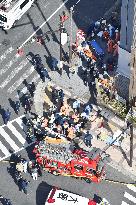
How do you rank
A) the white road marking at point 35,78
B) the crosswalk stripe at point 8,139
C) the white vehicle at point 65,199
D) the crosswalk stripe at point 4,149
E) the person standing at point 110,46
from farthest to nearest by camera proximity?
1. the person standing at point 110,46
2. the white road marking at point 35,78
3. the crosswalk stripe at point 8,139
4. the crosswalk stripe at point 4,149
5. the white vehicle at point 65,199

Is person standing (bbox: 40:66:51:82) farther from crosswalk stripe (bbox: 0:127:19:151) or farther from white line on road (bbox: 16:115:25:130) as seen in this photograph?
crosswalk stripe (bbox: 0:127:19:151)

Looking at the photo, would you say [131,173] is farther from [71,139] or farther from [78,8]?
[78,8]

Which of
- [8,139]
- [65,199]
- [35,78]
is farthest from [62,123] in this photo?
[65,199]

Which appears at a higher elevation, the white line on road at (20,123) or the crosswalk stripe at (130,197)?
the white line on road at (20,123)

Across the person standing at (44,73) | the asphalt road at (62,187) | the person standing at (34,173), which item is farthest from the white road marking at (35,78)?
the person standing at (34,173)

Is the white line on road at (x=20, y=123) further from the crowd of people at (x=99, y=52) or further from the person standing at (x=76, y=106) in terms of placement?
the crowd of people at (x=99, y=52)

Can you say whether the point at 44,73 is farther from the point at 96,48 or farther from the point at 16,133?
the point at 16,133

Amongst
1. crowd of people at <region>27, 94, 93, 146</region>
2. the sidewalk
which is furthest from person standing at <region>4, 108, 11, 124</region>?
the sidewalk
